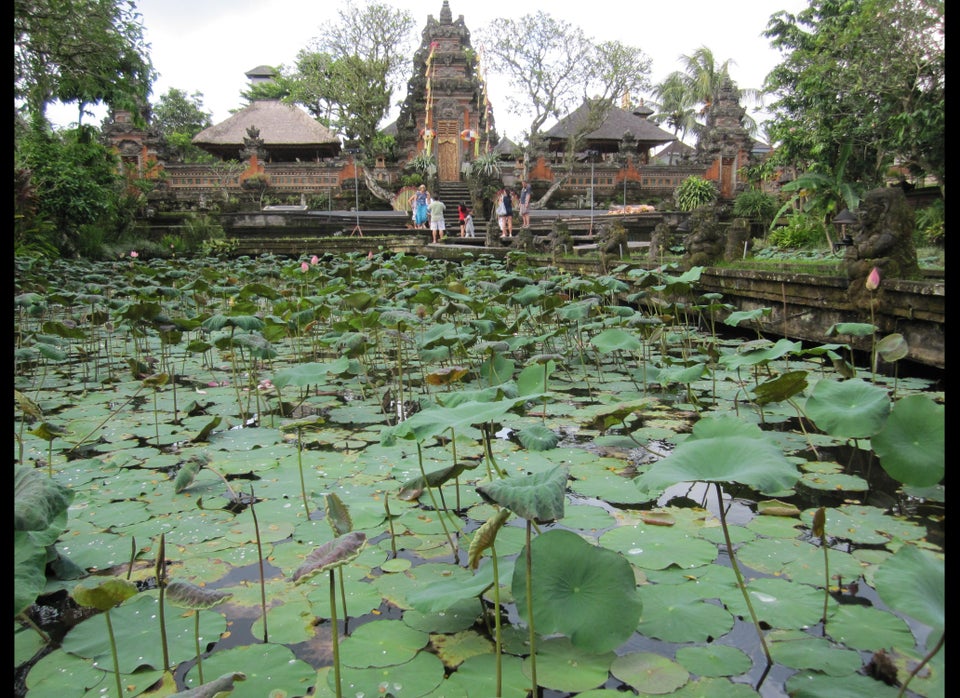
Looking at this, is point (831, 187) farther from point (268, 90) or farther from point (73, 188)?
point (268, 90)

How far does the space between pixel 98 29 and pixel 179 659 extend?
814 centimetres

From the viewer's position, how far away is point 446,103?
2194cm

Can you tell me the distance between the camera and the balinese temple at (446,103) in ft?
72.2

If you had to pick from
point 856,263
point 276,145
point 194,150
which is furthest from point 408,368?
point 194,150

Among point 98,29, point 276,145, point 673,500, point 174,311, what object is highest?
point 276,145

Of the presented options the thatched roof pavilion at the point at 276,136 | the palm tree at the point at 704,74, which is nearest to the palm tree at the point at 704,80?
the palm tree at the point at 704,74

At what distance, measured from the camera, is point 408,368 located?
4562 millimetres

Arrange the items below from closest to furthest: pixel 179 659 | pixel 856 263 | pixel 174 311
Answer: pixel 179 659, pixel 856 263, pixel 174 311

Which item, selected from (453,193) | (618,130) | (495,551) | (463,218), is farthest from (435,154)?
(495,551)

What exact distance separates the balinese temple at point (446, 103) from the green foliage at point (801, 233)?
12.1 meters

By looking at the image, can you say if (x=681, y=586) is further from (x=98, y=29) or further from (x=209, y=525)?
(x=98, y=29)

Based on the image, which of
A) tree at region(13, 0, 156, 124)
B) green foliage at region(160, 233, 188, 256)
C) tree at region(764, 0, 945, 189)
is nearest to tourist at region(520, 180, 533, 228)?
tree at region(764, 0, 945, 189)

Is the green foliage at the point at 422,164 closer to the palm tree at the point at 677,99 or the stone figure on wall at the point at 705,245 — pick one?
the palm tree at the point at 677,99

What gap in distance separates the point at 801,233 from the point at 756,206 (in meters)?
6.26
